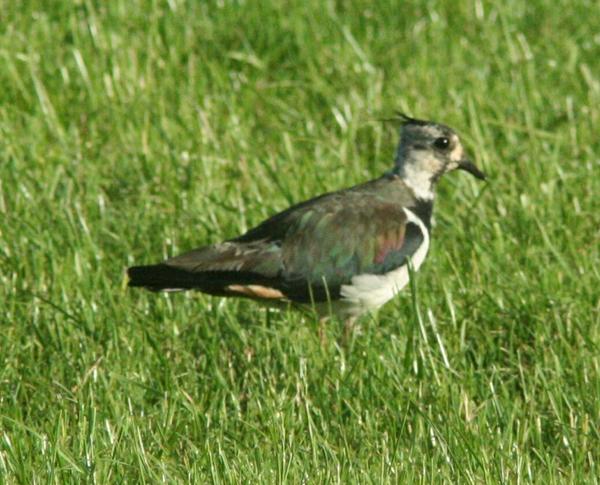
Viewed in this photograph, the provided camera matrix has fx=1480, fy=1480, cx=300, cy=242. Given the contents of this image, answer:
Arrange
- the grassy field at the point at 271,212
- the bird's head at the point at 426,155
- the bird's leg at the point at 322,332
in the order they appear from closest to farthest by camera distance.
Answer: the grassy field at the point at 271,212 < the bird's leg at the point at 322,332 < the bird's head at the point at 426,155

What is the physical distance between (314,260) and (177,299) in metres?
0.58

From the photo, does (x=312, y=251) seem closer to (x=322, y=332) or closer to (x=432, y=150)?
(x=322, y=332)

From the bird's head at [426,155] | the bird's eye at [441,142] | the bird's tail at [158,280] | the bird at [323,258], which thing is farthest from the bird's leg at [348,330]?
the bird's eye at [441,142]

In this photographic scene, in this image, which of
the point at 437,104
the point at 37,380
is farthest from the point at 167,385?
the point at 437,104

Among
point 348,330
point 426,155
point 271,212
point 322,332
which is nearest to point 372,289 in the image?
point 348,330

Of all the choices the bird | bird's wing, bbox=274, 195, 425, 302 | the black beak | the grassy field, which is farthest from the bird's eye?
bird's wing, bbox=274, 195, 425, 302

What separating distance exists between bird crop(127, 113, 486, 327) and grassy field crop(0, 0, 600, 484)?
13 cm

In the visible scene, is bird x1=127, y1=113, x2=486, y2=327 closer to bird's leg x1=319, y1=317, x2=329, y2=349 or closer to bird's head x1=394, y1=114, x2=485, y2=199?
bird's leg x1=319, y1=317, x2=329, y2=349

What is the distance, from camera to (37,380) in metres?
5.28

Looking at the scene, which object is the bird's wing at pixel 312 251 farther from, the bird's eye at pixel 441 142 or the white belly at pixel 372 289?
the bird's eye at pixel 441 142

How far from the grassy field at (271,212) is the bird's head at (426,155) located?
23 cm

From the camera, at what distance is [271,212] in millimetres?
6828

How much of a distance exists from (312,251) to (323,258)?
2.1 inches

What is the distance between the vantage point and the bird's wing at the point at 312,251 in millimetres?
5742
